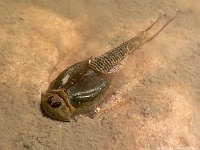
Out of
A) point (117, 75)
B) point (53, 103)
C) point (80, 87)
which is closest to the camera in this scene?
point (53, 103)

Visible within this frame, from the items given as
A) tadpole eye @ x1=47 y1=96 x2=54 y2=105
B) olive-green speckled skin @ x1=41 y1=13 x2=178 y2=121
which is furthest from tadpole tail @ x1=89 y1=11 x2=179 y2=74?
tadpole eye @ x1=47 y1=96 x2=54 y2=105

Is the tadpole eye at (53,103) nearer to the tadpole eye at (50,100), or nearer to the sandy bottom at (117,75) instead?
the tadpole eye at (50,100)

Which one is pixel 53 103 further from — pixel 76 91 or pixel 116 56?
pixel 116 56

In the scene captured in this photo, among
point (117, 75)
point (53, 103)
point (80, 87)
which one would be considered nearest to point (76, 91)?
point (80, 87)

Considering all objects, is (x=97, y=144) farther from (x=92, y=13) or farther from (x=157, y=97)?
(x=92, y=13)

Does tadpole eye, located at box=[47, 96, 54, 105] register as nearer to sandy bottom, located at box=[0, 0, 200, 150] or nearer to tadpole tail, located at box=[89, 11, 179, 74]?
sandy bottom, located at box=[0, 0, 200, 150]

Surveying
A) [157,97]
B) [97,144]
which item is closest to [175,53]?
[157,97]
